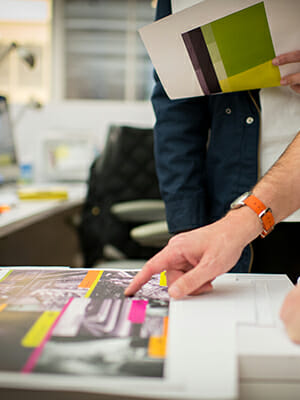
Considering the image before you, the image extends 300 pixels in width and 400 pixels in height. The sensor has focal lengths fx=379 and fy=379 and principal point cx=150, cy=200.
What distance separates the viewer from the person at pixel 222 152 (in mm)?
805

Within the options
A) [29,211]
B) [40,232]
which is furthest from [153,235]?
[40,232]

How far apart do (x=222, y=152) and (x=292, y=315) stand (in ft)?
1.67

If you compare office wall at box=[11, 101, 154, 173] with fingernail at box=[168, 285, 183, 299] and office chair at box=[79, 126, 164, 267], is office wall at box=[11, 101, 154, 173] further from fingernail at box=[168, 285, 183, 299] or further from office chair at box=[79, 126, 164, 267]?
fingernail at box=[168, 285, 183, 299]

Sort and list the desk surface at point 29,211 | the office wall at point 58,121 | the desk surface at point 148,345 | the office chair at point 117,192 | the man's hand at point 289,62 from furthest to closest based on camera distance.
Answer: the office wall at point 58,121, the office chair at point 117,192, the desk surface at point 29,211, the man's hand at point 289,62, the desk surface at point 148,345

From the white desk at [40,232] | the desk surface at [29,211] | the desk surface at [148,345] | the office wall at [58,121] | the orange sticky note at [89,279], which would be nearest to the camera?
the desk surface at [148,345]

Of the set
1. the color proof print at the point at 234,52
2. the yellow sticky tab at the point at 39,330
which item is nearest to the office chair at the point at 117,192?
the color proof print at the point at 234,52

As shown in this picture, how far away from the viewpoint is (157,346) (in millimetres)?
387

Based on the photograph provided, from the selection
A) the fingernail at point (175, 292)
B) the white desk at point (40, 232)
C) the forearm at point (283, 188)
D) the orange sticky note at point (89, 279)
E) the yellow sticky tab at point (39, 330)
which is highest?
the forearm at point (283, 188)

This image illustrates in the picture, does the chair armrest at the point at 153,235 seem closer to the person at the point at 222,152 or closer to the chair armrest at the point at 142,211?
the person at the point at 222,152

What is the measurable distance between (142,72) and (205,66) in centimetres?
395

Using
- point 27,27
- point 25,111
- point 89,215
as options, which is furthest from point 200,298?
point 27,27

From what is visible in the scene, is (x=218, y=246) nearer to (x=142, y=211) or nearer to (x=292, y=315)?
(x=292, y=315)

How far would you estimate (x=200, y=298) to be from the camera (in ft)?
1.67

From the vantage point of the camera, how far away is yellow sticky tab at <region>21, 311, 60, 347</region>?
39 cm
